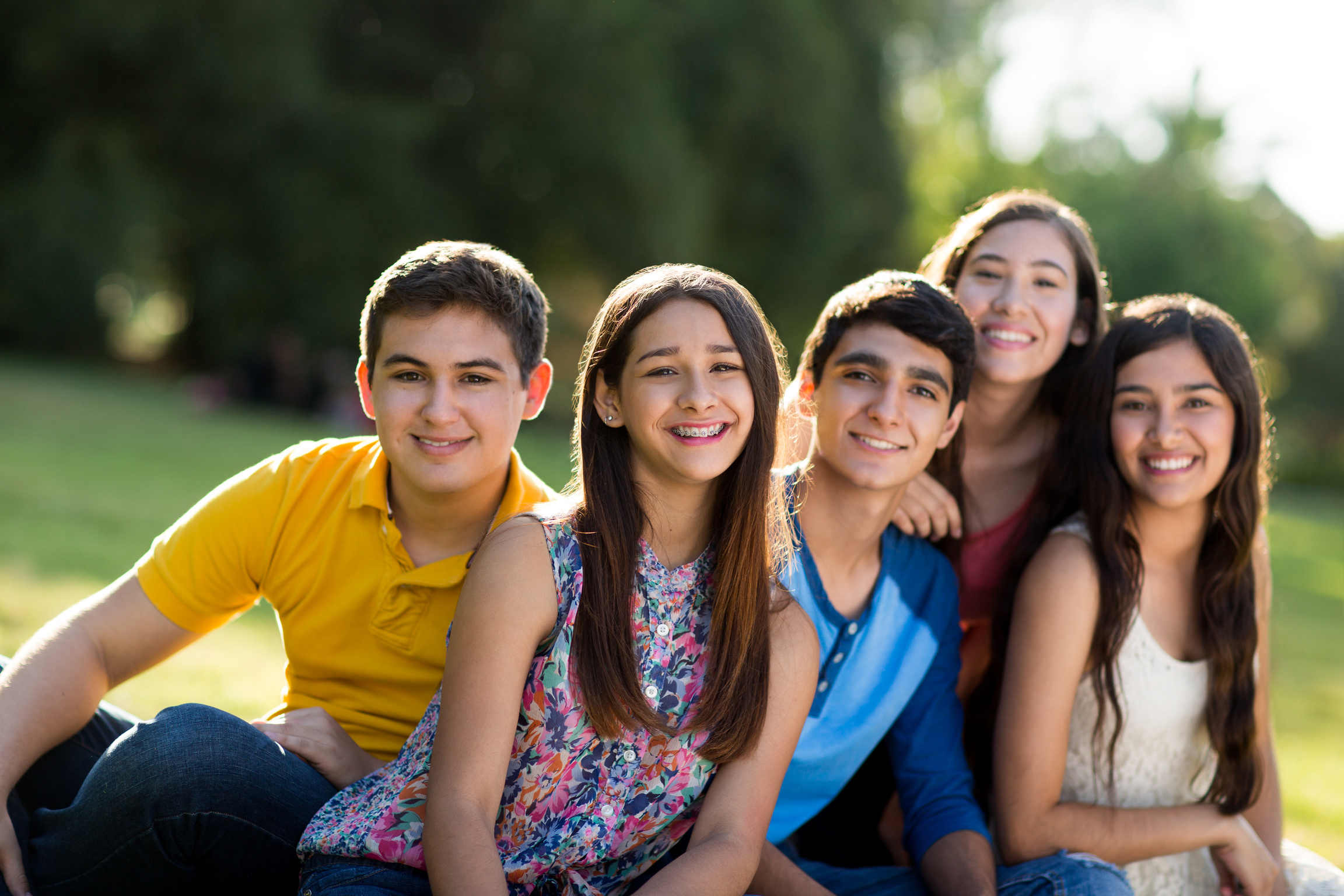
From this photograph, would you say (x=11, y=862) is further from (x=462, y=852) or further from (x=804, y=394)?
(x=804, y=394)

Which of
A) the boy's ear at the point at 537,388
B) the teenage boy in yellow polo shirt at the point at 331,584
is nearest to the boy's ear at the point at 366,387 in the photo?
the teenage boy in yellow polo shirt at the point at 331,584

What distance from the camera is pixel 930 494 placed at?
3178 millimetres

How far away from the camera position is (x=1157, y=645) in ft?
9.85

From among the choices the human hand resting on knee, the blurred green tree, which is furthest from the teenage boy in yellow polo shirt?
the blurred green tree

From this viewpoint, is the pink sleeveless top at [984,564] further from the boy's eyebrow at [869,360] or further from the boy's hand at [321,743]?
the boy's hand at [321,743]

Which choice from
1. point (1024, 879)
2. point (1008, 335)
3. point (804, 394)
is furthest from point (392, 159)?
point (1024, 879)

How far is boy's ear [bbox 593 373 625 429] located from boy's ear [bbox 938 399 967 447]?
0.98 m

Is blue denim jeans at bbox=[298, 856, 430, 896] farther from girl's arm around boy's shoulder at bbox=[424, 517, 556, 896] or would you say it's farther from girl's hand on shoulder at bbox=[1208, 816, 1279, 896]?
girl's hand on shoulder at bbox=[1208, 816, 1279, 896]

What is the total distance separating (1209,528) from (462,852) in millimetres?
2315

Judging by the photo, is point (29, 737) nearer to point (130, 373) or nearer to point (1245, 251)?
point (130, 373)

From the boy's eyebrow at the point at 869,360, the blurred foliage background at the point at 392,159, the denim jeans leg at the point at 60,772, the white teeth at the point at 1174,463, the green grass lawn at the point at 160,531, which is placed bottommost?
the green grass lawn at the point at 160,531

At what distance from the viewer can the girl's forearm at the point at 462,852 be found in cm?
211

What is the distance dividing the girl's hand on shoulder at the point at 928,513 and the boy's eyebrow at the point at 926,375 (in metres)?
0.37

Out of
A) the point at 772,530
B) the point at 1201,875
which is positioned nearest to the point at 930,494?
the point at 772,530
